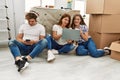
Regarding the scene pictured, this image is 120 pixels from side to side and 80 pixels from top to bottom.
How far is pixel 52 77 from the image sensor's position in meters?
1.85

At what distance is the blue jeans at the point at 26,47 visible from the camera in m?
2.27

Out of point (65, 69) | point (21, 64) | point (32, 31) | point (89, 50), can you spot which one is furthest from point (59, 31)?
point (21, 64)

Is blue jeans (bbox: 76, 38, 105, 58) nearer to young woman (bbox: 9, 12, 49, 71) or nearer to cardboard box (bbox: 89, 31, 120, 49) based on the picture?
Result: cardboard box (bbox: 89, 31, 120, 49)

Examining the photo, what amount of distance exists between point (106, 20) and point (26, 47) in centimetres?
140

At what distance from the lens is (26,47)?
8.18 ft

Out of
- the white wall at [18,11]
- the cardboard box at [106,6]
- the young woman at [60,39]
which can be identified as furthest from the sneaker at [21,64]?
the cardboard box at [106,6]

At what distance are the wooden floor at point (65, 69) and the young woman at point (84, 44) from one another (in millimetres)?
108

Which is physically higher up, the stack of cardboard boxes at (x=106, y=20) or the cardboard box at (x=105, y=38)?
the stack of cardboard boxes at (x=106, y=20)

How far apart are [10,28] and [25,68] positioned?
1.43 metres

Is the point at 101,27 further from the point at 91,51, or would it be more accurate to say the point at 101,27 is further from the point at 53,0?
the point at 53,0

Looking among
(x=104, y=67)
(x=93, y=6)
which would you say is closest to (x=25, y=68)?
(x=104, y=67)

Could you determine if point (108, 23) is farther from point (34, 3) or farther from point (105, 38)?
point (34, 3)

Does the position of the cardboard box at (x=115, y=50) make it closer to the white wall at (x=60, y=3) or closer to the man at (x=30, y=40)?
the man at (x=30, y=40)

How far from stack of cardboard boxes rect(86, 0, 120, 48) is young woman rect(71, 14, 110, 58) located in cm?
25
